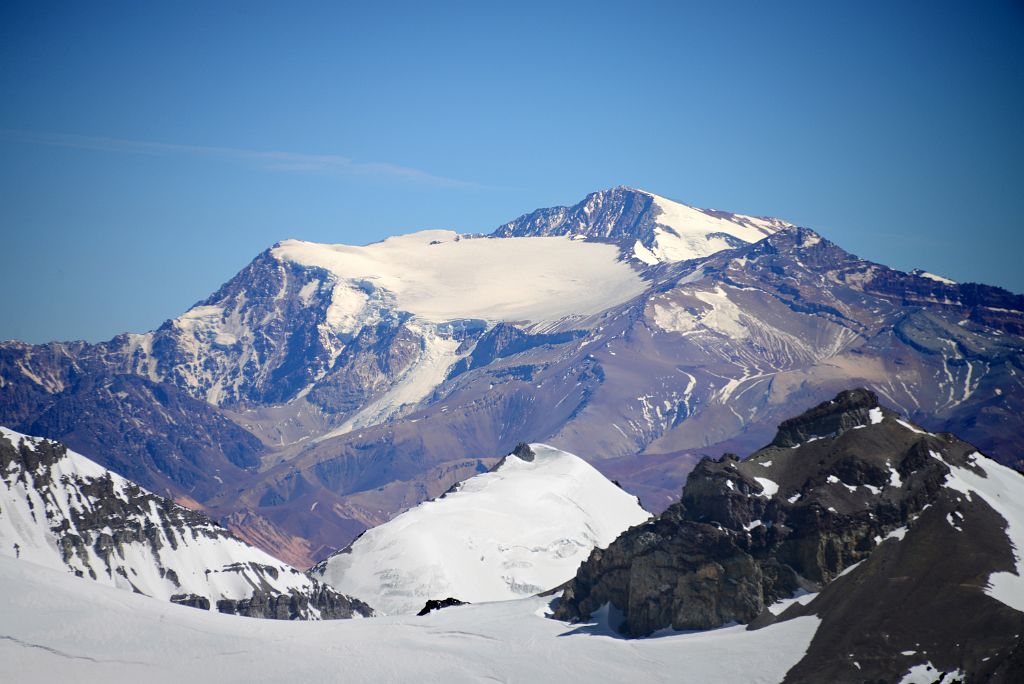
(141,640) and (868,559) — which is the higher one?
(868,559)

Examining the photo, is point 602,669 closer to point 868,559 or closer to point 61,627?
point 868,559

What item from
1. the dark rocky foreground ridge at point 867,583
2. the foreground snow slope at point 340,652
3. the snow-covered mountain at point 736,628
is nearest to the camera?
the dark rocky foreground ridge at point 867,583

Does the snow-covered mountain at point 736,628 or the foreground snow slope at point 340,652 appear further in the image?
the foreground snow slope at point 340,652

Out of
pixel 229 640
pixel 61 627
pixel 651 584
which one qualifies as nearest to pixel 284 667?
pixel 229 640

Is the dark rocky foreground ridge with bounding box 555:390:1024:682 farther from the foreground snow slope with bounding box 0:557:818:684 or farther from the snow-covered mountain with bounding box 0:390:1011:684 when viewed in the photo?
the foreground snow slope with bounding box 0:557:818:684

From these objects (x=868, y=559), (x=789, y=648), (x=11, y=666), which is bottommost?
(x=11, y=666)

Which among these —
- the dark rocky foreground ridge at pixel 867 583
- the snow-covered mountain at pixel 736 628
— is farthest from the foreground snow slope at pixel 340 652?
the dark rocky foreground ridge at pixel 867 583

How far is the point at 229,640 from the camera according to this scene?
193 m

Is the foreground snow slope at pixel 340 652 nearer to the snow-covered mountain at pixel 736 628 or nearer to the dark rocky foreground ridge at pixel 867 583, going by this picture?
the snow-covered mountain at pixel 736 628

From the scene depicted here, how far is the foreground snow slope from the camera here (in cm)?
17425

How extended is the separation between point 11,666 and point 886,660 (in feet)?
360

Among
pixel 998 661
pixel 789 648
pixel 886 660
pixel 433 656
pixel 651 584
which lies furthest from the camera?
pixel 651 584

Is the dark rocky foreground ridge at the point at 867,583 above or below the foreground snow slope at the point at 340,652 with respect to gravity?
above

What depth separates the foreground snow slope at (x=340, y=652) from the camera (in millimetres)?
174250
